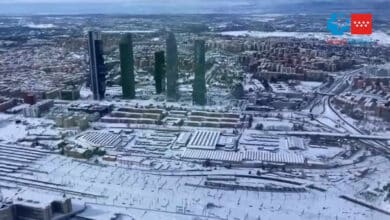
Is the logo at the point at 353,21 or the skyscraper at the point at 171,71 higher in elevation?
the logo at the point at 353,21

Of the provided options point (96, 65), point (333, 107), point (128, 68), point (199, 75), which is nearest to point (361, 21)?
point (333, 107)

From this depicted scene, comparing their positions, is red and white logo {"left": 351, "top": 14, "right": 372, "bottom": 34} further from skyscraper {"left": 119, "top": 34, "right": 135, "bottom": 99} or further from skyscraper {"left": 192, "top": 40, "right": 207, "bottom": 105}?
skyscraper {"left": 119, "top": 34, "right": 135, "bottom": 99}

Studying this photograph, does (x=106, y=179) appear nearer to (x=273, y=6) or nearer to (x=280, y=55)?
(x=273, y=6)

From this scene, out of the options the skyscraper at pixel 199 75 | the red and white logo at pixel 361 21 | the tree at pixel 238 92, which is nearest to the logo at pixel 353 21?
the red and white logo at pixel 361 21

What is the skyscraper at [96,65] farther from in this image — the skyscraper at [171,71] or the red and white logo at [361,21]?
the red and white logo at [361,21]

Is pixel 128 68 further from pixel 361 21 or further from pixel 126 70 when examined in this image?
pixel 361 21

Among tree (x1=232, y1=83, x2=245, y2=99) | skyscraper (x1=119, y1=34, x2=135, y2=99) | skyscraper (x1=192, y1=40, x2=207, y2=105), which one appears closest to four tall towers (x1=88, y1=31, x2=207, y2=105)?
skyscraper (x1=119, y1=34, x2=135, y2=99)

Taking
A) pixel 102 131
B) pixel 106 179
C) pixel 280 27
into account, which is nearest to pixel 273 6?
pixel 102 131
